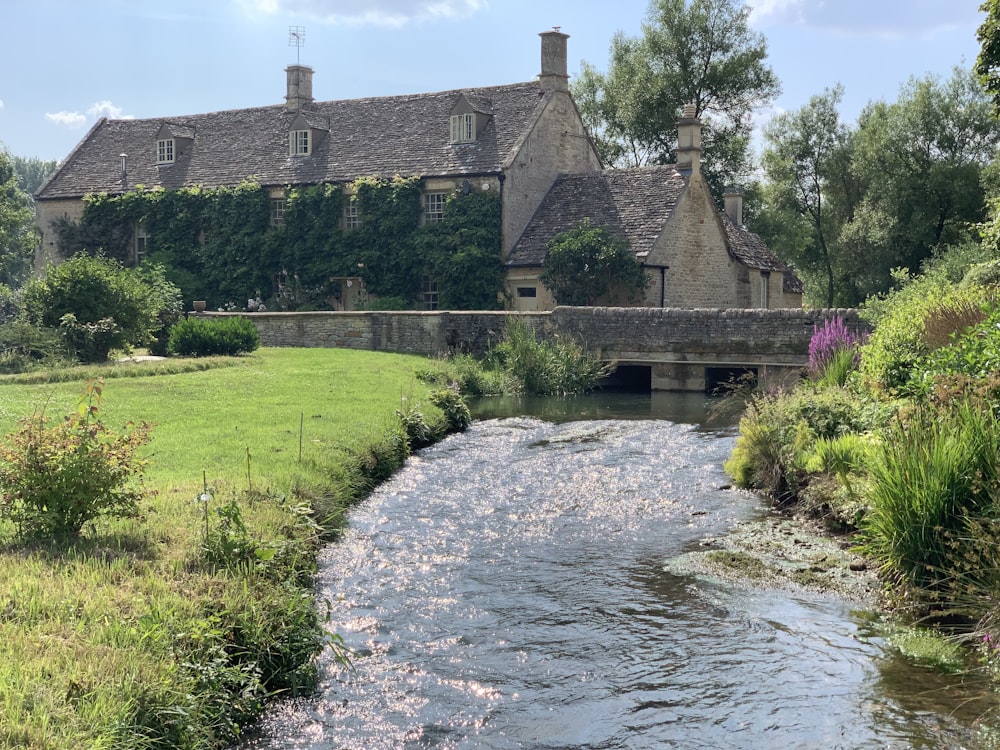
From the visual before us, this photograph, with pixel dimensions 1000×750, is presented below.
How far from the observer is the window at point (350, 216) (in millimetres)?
40562

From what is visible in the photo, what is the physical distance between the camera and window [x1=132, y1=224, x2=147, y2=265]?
44.8 metres

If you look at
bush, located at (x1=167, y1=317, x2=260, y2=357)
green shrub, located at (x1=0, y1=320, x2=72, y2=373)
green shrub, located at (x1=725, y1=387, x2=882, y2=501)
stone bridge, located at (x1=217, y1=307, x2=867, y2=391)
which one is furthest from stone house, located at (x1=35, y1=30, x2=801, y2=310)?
green shrub, located at (x1=725, y1=387, x2=882, y2=501)

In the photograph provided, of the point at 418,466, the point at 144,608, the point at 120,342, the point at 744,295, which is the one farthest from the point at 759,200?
the point at 144,608

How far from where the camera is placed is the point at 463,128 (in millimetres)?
39594

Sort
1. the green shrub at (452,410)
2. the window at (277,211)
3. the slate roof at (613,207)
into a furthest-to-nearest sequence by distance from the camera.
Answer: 1. the window at (277,211)
2. the slate roof at (613,207)
3. the green shrub at (452,410)

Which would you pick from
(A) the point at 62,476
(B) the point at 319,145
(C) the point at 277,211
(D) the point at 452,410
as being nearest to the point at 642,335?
(D) the point at 452,410

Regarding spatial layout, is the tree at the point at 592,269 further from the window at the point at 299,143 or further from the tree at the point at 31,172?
the tree at the point at 31,172

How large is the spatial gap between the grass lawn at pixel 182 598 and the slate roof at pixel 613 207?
72.1 ft

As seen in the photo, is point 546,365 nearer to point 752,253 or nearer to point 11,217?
point 752,253

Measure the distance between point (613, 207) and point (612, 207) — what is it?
0.04 m

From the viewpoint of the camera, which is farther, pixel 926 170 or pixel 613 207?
pixel 926 170

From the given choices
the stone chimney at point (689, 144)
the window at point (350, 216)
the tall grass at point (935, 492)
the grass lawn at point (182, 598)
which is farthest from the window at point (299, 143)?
the tall grass at point (935, 492)

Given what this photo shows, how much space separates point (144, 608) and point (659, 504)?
26.0ft

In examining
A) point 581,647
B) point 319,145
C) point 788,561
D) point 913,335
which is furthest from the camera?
point 319,145
